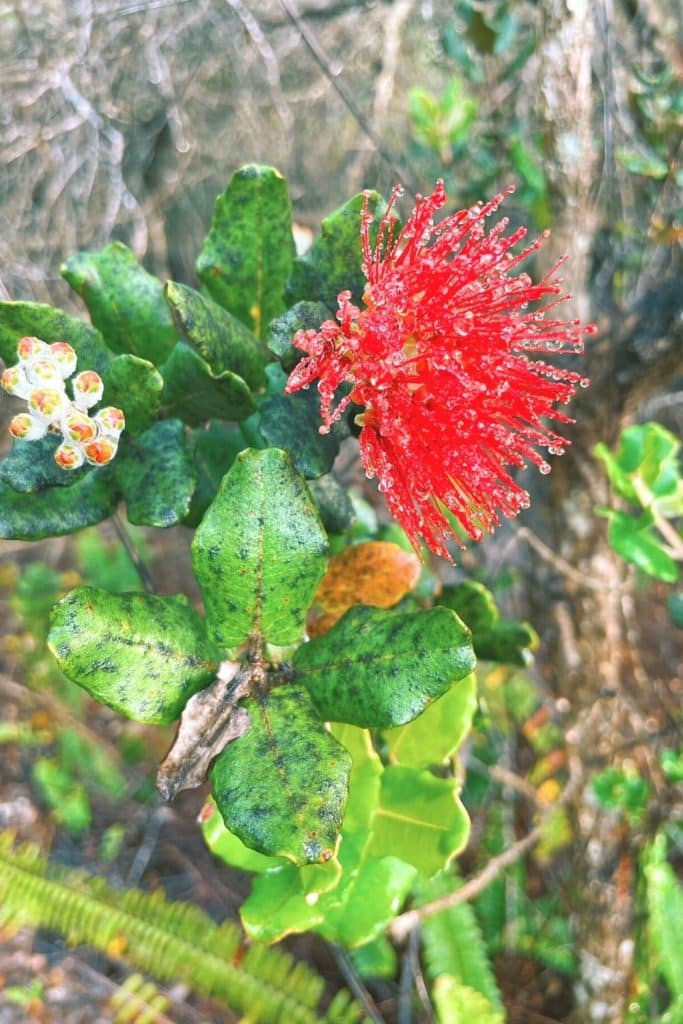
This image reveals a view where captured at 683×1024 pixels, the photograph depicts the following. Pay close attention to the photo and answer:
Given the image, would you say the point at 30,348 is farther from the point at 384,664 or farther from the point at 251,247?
the point at 384,664

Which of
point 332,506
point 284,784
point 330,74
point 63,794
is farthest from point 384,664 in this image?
point 63,794

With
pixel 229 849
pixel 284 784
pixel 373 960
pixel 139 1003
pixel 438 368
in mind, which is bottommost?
pixel 139 1003

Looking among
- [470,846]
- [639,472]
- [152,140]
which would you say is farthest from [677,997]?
[152,140]

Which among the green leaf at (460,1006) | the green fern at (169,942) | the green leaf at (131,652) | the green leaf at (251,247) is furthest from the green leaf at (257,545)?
the green fern at (169,942)

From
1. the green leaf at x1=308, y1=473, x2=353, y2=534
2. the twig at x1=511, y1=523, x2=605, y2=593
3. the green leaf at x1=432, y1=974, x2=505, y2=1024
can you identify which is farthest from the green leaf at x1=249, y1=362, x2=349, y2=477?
the green leaf at x1=432, y1=974, x2=505, y2=1024

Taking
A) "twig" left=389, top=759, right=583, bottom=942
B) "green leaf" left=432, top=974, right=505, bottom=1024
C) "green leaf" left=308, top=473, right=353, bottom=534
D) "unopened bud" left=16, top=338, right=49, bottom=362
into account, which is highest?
"unopened bud" left=16, top=338, right=49, bottom=362

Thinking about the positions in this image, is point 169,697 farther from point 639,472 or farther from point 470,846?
point 470,846

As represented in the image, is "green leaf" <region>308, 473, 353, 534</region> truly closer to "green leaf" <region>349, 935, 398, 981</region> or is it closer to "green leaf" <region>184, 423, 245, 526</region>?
"green leaf" <region>184, 423, 245, 526</region>
